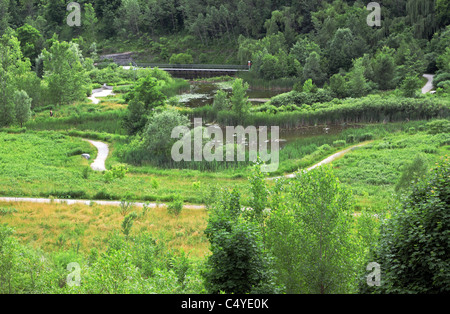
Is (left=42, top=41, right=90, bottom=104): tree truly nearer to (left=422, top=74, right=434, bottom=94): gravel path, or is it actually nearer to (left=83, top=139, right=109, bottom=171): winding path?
(left=83, top=139, right=109, bottom=171): winding path

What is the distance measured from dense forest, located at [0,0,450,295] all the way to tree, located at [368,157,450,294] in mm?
60

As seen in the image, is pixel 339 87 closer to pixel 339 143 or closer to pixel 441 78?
pixel 441 78

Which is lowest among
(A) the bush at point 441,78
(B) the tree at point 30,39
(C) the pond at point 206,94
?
(C) the pond at point 206,94

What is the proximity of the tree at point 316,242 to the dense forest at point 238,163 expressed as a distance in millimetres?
43

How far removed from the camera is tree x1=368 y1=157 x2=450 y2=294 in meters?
11.7

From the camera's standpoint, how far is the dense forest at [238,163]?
509 inches

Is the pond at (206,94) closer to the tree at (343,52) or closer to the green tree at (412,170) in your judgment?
the tree at (343,52)

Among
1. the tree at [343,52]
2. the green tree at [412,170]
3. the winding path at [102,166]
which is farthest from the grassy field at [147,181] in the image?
the tree at [343,52]

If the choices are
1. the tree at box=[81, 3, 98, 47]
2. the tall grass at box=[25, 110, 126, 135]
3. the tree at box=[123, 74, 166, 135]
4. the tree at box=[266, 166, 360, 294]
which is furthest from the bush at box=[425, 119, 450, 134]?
the tree at box=[81, 3, 98, 47]

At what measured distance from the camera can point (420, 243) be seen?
12.3 m

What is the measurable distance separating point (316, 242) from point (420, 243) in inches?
115

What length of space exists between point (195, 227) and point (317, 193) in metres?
11.3
